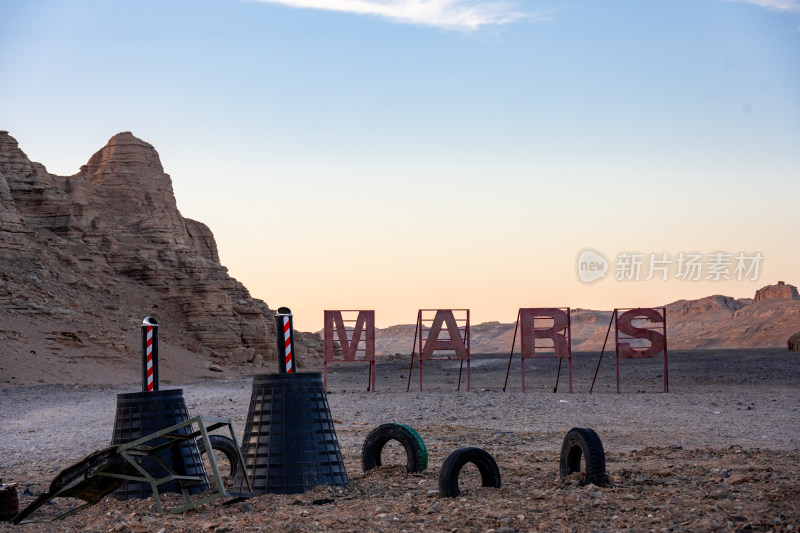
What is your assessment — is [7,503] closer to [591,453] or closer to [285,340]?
[285,340]

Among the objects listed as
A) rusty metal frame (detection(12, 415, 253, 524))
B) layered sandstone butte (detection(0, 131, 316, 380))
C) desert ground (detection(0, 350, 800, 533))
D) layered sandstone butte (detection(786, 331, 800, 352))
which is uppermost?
layered sandstone butte (detection(0, 131, 316, 380))

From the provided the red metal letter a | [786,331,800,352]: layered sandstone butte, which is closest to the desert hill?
[786,331,800,352]: layered sandstone butte

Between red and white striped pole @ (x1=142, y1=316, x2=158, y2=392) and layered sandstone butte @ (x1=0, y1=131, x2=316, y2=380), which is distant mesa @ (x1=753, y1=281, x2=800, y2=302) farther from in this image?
red and white striped pole @ (x1=142, y1=316, x2=158, y2=392)

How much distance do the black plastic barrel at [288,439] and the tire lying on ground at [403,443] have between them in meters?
1.22

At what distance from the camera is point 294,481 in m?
9.57

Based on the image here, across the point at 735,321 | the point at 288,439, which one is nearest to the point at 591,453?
the point at 288,439

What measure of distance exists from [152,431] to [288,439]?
1.57m

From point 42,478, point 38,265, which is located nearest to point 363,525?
point 42,478

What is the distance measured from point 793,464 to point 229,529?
7442 millimetres

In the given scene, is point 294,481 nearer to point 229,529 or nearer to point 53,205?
point 229,529

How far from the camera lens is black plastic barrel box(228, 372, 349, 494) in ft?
31.4

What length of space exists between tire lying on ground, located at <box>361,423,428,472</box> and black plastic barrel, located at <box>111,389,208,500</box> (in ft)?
7.45

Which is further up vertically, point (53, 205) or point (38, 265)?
point (53, 205)

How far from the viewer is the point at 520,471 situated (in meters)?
11.1
